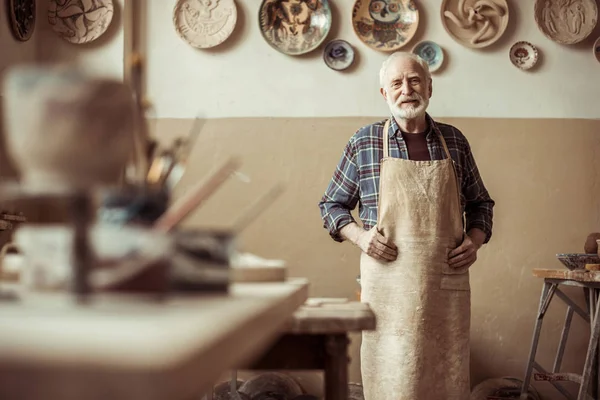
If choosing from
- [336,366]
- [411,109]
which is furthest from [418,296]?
[336,366]

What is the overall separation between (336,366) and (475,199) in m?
1.69

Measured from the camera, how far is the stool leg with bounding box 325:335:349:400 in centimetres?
179

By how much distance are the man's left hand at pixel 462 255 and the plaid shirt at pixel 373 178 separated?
0.67 feet

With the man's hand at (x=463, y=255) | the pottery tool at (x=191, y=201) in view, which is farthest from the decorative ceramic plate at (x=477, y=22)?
the pottery tool at (x=191, y=201)

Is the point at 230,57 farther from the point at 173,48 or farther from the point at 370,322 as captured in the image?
the point at 370,322

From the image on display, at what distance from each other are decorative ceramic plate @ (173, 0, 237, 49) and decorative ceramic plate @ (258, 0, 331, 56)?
198 millimetres

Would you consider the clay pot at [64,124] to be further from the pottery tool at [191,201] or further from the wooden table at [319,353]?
the wooden table at [319,353]

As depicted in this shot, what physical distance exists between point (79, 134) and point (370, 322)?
39.2 inches

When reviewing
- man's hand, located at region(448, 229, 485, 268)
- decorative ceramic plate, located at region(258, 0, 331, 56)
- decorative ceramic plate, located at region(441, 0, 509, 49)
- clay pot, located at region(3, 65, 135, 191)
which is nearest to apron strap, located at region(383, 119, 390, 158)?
man's hand, located at region(448, 229, 485, 268)

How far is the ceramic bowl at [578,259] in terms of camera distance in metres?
4.02

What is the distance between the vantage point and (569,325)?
14.5ft

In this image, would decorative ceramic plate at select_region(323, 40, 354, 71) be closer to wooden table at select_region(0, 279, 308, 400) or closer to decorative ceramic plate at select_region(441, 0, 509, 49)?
decorative ceramic plate at select_region(441, 0, 509, 49)

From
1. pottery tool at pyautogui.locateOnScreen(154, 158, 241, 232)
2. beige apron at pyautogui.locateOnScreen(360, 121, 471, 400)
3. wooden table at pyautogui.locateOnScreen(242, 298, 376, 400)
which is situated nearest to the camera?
pottery tool at pyautogui.locateOnScreen(154, 158, 241, 232)

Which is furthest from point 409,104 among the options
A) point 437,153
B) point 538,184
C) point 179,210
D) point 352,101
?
point 179,210
